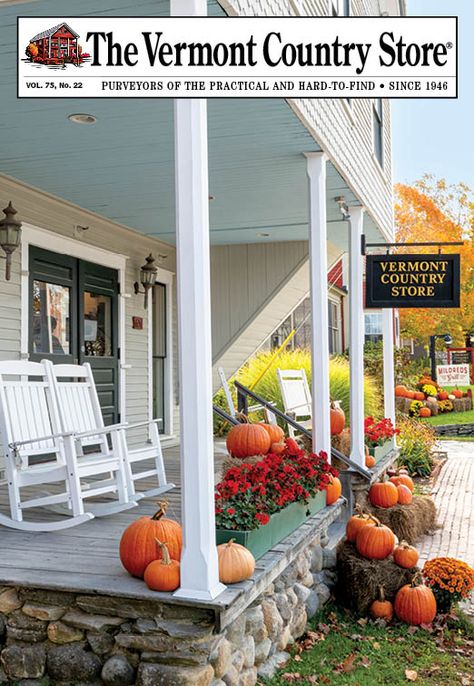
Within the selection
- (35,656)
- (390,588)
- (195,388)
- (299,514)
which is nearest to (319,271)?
(299,514)

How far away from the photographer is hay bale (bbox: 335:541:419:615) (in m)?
4.79

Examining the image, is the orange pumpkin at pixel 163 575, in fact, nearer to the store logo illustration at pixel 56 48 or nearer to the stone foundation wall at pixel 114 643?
the stone foundation wall at pixel 114 643

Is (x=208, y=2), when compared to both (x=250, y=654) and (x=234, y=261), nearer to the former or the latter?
(x=250, y=654)

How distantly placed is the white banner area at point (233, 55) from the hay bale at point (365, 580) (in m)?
2.97

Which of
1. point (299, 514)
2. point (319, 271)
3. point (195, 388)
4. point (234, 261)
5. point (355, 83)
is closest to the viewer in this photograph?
point (195, 388)

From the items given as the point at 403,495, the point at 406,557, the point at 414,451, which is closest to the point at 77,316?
the point at 403,495

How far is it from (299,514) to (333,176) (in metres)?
2.94

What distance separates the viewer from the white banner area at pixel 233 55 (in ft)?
10.5

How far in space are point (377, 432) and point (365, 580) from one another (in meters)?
2.94

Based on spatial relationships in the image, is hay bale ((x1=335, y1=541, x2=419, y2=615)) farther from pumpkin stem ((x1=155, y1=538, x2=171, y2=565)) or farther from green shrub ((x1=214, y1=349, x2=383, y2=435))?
green shrub ((x1=214, y1=349, x2=383, y2=435))

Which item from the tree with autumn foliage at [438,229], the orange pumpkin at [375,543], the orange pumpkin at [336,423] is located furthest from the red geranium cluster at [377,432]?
the tree with autumn foliage at [438,229]

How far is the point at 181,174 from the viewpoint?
304 cm

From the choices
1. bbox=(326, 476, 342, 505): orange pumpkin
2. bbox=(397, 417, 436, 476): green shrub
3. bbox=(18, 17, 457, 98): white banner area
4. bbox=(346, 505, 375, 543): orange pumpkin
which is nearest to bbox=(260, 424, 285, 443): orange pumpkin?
bbox=(326, 476, 342, 505): orange pumpkin

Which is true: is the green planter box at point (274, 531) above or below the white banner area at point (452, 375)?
below
